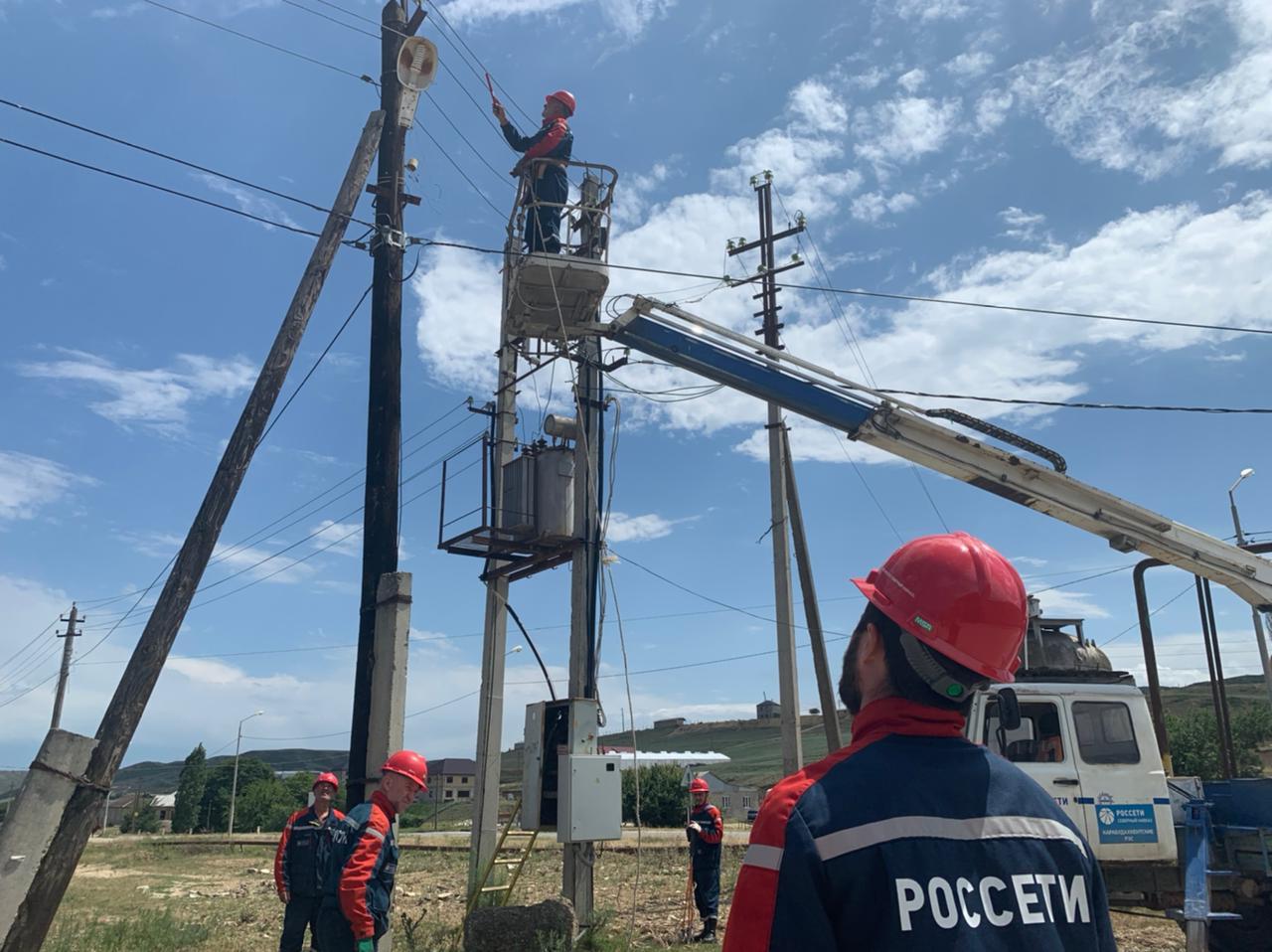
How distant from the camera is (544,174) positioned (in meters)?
11.1

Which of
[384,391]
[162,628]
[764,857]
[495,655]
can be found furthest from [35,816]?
[764,857]

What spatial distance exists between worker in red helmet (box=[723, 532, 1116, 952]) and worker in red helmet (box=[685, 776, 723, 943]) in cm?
1066

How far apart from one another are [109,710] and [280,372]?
2.97 metres

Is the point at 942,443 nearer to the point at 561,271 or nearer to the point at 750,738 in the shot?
the point at 561,271

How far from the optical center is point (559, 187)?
1120 centimetres

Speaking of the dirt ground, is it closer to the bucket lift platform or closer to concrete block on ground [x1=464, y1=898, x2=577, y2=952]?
concrete block on ground [x1=464, y1=898, x2=577, y2=952]

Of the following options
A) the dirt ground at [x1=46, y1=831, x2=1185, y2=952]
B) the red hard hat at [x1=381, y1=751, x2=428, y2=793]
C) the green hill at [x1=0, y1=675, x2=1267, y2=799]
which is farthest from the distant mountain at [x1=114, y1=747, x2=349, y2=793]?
the red hard hat at [x1=381, y1=751, x2=428, y2=793]

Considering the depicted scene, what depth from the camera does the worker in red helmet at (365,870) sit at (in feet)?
17.6

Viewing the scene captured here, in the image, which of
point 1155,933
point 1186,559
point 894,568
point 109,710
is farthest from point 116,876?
point 894,568

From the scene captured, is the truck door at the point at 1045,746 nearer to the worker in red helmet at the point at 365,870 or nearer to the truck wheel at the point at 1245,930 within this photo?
the truck wheel at the point at 1245,930

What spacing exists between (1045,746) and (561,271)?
22.4 feet

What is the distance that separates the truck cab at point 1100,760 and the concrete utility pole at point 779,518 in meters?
6.10

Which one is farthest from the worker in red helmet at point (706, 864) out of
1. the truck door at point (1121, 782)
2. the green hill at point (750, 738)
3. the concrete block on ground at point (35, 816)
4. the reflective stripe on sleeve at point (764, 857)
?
the green hill at point (750, 738)

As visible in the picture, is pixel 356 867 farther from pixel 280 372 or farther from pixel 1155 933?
pixel 1155 933
